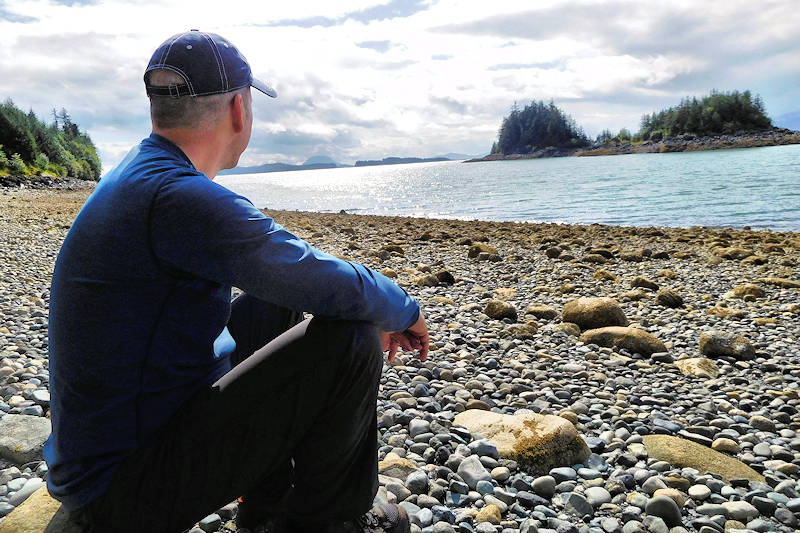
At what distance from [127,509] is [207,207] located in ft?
3.53

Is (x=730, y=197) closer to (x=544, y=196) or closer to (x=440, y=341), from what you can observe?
(x=544, y=196)

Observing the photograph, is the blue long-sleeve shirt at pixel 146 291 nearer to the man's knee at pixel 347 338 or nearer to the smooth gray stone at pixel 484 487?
the man's knee at pixel 347 338

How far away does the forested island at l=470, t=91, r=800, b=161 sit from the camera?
113400mm

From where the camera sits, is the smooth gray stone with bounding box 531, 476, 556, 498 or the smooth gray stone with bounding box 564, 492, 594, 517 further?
the smooth gray stone with bounding box 531, 476, 556, 498

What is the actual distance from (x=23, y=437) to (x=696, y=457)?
3957 millimetres

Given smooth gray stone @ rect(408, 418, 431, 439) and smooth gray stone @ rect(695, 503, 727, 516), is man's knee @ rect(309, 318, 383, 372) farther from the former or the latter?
smooth gray stone @ rect(695, 503, 727, 516)

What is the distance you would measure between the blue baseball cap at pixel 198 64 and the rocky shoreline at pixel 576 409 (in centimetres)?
193

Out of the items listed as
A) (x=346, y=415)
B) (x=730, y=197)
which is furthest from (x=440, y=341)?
(x=730, y=197)

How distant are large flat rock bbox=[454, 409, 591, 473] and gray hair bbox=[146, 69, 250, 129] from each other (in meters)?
2.44

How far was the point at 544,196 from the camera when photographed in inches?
→ 1527

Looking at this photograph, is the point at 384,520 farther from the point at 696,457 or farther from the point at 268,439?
the point at 696,457

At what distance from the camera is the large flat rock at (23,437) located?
317 cm

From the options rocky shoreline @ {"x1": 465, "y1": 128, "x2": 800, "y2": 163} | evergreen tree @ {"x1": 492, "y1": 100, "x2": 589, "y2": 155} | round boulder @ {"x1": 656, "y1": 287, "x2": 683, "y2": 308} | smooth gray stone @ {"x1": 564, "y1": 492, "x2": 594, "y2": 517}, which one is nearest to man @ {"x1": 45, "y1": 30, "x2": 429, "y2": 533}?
smooth gray stone @ {"x1": 564, "y1": 492, "x2": 594, "y2": 517}

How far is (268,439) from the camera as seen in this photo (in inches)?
78.3
